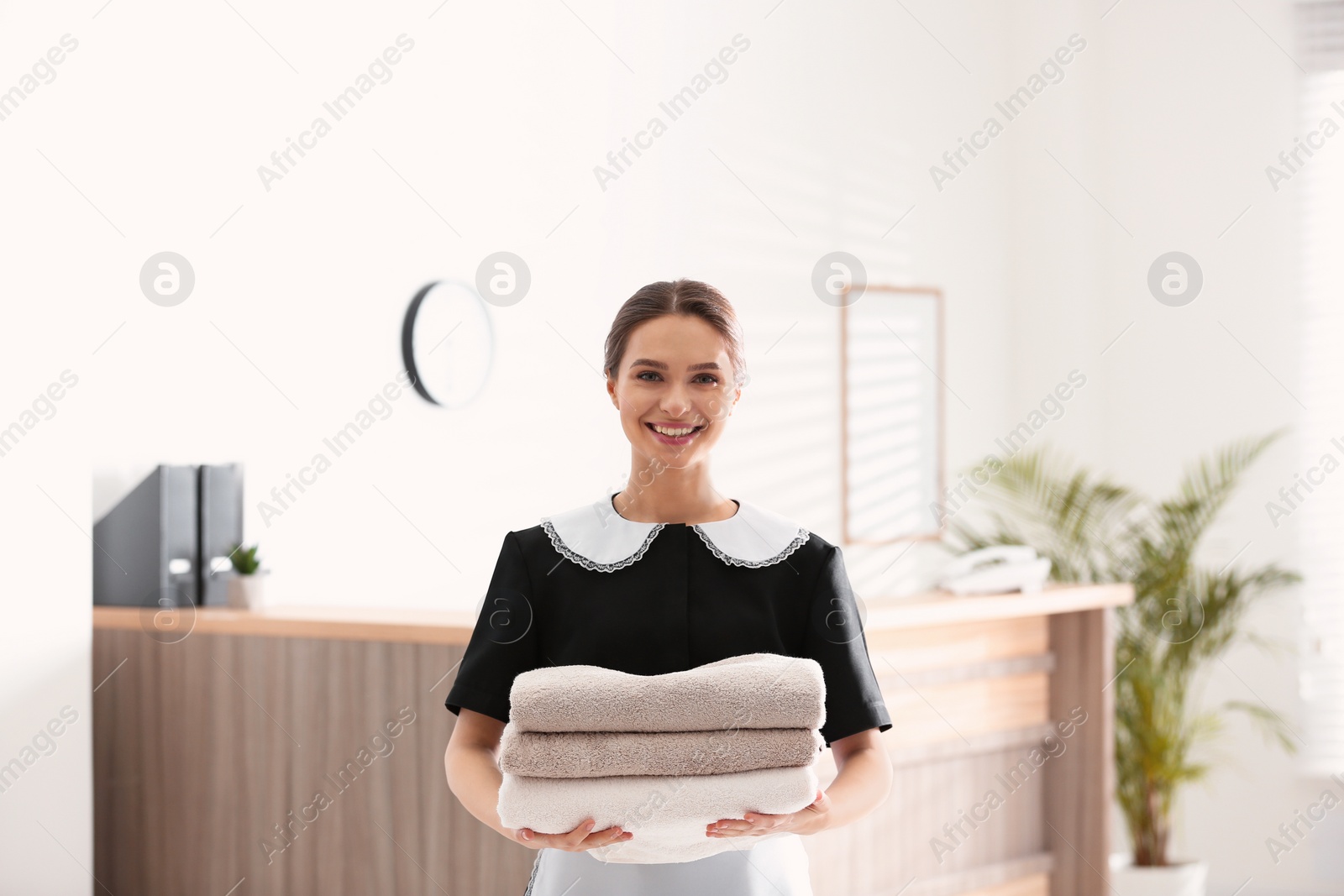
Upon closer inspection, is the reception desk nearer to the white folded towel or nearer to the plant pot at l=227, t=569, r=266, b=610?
the plant pot at l=227, t=569, r=266, b=610

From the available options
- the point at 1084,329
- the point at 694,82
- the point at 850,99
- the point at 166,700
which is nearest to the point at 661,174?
the point at 694,82

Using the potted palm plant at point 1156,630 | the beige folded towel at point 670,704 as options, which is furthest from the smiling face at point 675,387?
the potted palm plant at point 1156,630

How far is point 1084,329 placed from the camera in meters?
4.59

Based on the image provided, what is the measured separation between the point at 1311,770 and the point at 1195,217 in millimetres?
1894

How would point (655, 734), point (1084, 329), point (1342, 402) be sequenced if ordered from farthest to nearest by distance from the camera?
point (1084, 329)
point (1342, 402)
point (655, 734)

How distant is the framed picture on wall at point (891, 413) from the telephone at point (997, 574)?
Result: 1.51m

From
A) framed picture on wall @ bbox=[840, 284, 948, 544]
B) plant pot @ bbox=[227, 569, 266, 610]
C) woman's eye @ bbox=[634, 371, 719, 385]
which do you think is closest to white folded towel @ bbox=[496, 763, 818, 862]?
woman's eye @ bbox=[634, 371, 719, 385]

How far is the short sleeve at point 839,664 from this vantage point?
126cm

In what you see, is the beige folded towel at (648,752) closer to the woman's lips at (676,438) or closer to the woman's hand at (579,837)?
the woman's hand at (579,837)

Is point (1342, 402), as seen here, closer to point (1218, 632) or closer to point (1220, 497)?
point (1220, 497)

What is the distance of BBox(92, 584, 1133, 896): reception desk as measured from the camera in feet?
7.31

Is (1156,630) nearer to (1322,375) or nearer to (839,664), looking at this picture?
(1322,375)

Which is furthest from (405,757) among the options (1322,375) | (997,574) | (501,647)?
(1322,375)

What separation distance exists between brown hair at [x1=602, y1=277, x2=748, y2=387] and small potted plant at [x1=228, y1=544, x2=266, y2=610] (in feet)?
4.92
